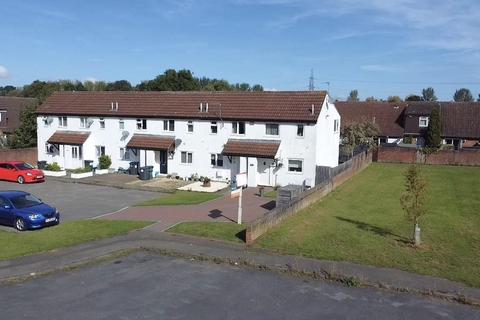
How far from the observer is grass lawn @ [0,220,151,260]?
55.6 ft

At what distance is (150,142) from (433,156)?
87.9ft

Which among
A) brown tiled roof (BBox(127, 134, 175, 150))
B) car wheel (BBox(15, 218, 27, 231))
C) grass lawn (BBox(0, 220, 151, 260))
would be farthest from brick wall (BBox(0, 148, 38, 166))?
grass lawn (BBox(0, 220, 151, 260))

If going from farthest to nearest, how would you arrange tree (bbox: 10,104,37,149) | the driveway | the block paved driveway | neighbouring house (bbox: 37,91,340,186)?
tree (bbox: 10,104,37,149) → neighbouring house (bbox: 37,91,340,186) → the driveway → the block paved driveway

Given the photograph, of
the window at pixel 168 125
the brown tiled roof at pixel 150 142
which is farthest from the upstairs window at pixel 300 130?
the window at pixel 168 125

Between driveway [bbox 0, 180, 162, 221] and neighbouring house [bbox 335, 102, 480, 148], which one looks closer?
driveway [bbox 0, 180, 162, 221]

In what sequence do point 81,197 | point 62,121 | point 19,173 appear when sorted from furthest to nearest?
point 62,121 < point 19,173 < point 81,197

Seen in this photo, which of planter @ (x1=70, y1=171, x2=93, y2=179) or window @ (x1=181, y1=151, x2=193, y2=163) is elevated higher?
window @ (x1=181, y1=151, x2=193, y2=163)

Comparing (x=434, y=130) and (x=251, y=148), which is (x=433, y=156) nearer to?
(x=434, y=130)

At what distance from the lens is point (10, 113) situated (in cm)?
5528

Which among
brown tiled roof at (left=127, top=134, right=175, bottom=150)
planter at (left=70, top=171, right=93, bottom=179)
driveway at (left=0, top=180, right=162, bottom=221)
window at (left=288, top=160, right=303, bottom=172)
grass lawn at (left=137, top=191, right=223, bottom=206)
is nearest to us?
driveway at (left=0, top=180, right=162, bottom=221)

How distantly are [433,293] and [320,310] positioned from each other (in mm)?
3460

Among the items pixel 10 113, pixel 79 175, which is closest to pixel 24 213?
pixel 79 175

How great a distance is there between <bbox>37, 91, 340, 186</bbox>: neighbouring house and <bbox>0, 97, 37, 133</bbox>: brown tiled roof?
14.2 metres

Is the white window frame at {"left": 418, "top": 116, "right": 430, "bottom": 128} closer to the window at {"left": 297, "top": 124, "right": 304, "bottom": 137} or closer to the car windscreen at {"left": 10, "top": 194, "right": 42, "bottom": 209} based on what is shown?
the window at {"left": 297, "top": 124, "right": 304, "bottom": 137}
